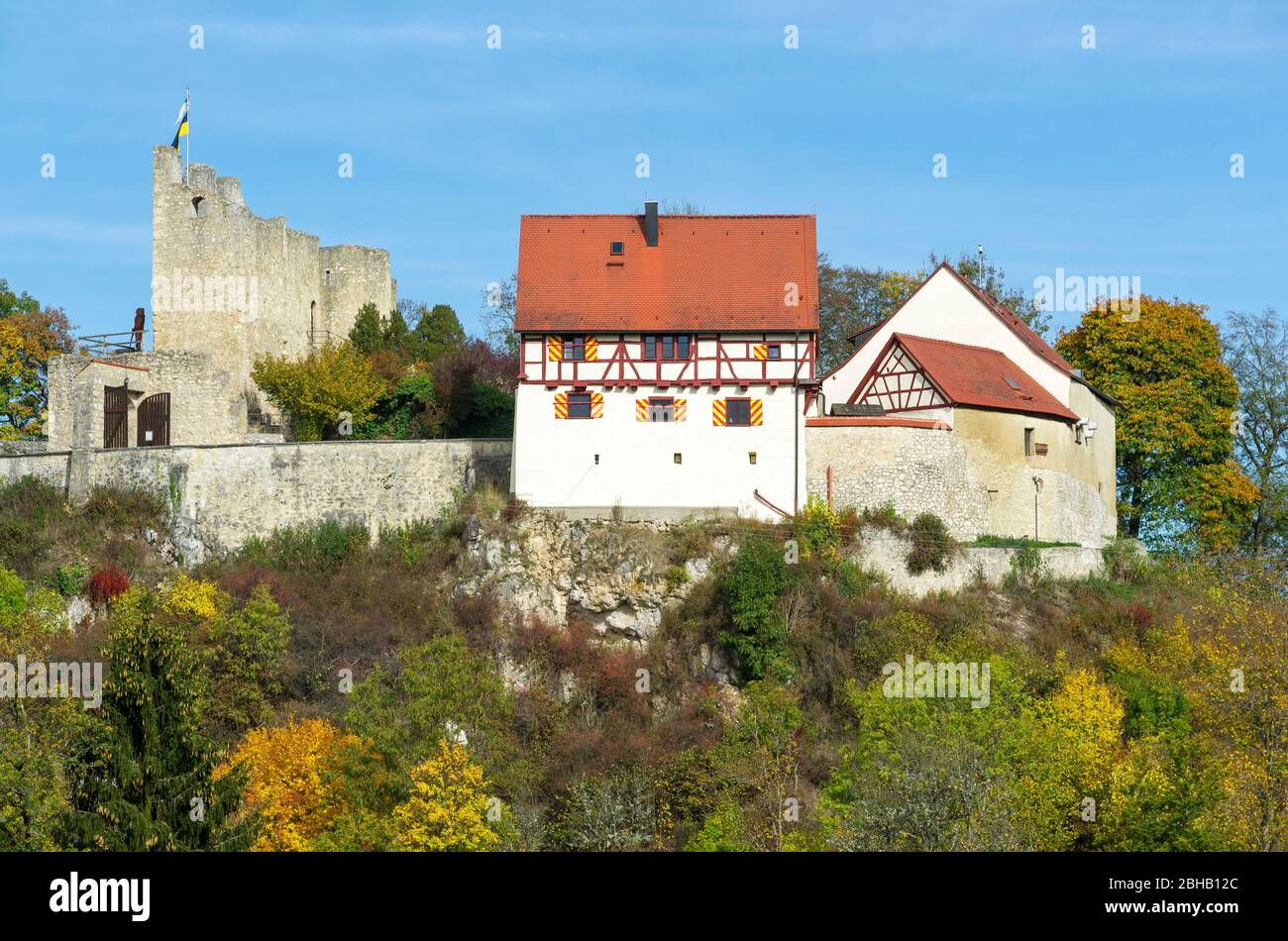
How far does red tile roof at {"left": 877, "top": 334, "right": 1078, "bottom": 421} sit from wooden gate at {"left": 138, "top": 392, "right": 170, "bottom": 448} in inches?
713

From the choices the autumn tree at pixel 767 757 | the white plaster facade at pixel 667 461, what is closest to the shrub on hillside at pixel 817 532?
the white plaster facade at pixel 667 461

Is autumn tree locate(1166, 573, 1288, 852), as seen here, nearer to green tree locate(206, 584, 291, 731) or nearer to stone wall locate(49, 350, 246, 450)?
green tree locate(206, 584, 291, 731)

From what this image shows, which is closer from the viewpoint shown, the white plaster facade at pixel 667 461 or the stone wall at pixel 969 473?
the white plaster facade at pixel 667 461

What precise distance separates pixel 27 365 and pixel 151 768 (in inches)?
1110

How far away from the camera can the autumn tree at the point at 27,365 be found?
53.0 meters

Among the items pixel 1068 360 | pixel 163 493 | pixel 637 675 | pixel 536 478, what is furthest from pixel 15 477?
pixel 1068 360

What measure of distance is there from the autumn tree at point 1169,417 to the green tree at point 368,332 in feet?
67.3

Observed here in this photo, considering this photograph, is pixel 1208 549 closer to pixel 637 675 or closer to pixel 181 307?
pixel 637 675

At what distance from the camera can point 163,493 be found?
137ft

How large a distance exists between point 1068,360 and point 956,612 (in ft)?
51.8

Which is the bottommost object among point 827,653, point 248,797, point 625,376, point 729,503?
point 248,797

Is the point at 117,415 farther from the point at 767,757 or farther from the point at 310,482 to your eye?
the point at 767,757

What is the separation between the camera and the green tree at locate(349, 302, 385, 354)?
5250 centimetres

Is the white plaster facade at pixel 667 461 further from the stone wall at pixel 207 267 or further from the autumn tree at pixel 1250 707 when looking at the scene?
the stone wall at pixel 207 267
